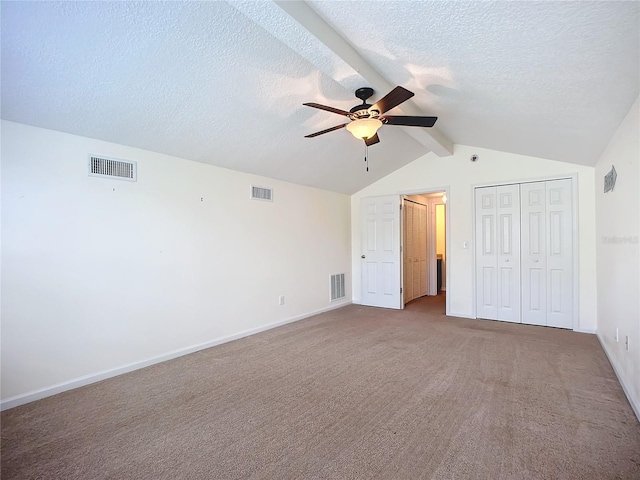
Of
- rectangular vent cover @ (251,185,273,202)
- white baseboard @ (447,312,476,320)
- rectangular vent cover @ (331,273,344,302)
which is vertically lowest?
white baseboard @ (447,312,476,320)

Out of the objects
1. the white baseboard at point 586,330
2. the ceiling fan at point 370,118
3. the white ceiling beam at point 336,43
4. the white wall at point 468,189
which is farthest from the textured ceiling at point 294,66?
the white baseboard at point 586,330

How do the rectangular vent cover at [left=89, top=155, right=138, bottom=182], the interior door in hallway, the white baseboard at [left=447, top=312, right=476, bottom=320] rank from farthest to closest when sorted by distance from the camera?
1. the interior door in hallway
2. the white baseboard at [left=447, top=312, right=476, bottom=320]
3. the rectangular vent cover at [left=89, top=155, right=138, bottom=182]

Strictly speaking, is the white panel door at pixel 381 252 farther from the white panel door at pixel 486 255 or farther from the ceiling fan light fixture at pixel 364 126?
the ceiling fan light fixture at pixel 364 126

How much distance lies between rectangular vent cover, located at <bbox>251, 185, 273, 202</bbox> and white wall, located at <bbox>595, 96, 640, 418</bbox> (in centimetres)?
377

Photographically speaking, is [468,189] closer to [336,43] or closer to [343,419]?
[336,43]

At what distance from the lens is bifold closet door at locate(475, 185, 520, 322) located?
186 inches

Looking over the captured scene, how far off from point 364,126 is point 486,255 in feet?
10.8

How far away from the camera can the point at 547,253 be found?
4.49 metres

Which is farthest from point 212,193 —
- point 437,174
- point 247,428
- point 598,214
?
point 598,214

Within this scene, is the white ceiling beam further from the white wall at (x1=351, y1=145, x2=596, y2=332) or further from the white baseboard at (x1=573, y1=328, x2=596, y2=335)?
the white baseboard at (x1=573, y1=328, x2=596, y2=335)

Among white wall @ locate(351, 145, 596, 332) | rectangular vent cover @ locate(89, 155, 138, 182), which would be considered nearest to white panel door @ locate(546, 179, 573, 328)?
white wall @ locate(351, 145, 596, 332)

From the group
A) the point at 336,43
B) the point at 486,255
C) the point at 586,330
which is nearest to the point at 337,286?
the point at 486,255

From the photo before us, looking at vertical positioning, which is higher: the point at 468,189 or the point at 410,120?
the point at 410,120

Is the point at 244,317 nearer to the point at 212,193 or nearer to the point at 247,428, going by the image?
the point at 212,193
